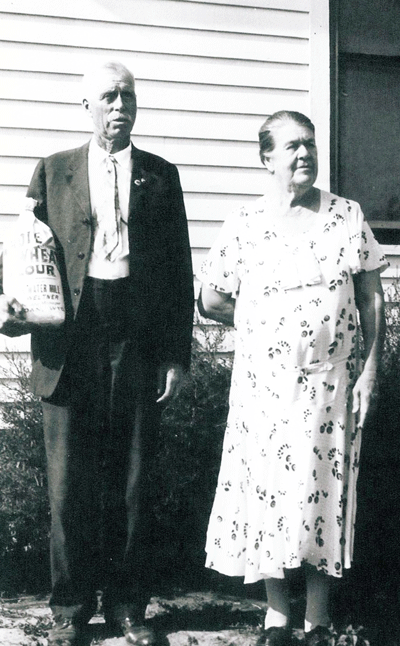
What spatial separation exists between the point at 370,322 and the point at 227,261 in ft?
1.97

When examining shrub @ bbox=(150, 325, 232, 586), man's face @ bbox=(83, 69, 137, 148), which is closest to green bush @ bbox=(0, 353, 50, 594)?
shrub @ bbox=(150, 325, 232, 586)

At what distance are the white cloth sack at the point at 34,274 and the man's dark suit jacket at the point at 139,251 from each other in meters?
0.07

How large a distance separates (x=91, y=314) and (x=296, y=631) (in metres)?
1.62

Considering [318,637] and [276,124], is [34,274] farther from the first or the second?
[318,637]

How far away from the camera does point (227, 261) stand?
346cm

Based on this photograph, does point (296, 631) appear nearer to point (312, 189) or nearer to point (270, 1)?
point (312, 189)

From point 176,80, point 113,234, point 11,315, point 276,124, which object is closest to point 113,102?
point 113,234

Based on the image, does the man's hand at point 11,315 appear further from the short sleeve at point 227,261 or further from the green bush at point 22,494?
the green bush at point 22,494

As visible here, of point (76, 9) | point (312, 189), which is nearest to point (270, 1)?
point (76, 9)

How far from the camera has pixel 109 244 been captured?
11.0 ft

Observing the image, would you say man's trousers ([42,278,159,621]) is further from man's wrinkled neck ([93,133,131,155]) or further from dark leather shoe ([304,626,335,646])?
dark leather shoe ([304,626,335,646])

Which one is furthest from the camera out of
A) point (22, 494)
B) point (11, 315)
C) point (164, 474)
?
point (164, 474)

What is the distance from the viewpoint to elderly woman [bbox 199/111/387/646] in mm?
3221

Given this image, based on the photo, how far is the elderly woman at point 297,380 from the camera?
3221mm
